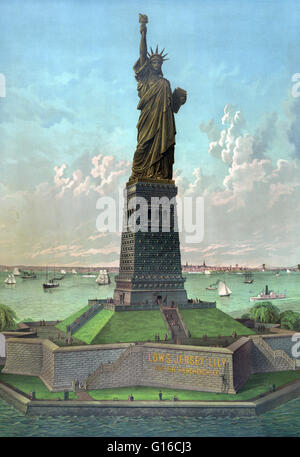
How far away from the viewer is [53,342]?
167 ft

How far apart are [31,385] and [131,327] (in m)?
10.7

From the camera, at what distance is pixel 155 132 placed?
62.2m

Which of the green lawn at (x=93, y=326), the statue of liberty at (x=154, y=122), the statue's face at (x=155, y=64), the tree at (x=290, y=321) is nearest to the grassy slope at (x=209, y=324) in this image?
the green lawn at (x=93, y=326)

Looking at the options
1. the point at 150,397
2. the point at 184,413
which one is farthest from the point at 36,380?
the point at 184,413

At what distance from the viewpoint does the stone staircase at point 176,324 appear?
52.2 meters

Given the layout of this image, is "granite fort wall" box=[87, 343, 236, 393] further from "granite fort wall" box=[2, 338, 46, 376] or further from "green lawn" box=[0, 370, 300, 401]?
"granite fort wall" box=[2, 338, 46, 376]

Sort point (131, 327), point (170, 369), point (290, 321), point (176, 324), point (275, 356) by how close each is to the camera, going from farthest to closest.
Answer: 1. point (290, 321)
2. point (176, 324)
3. point (275, 356)
4. point (131, 327)
5. point (170, 369)

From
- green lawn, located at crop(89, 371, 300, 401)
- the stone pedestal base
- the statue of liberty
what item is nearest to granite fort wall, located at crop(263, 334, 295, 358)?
green lawn, located at crop(89, 371, 300, 401)

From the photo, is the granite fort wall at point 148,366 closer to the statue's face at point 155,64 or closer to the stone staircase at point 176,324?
the stone staircase at point 176,324

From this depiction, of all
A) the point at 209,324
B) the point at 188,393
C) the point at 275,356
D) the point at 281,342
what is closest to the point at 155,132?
the point at 209,324

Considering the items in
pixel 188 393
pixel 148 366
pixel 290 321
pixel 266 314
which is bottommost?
pixel 188 393

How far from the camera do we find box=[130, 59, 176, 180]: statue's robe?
6219 cm

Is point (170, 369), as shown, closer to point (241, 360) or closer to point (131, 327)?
point (241, 360)
